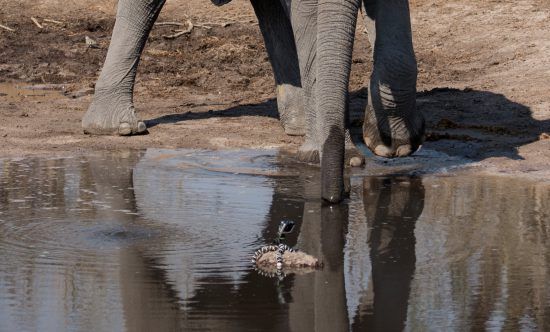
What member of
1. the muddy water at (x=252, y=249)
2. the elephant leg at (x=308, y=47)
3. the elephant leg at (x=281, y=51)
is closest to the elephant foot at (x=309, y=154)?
the elephant leg at (x=308, y=47)

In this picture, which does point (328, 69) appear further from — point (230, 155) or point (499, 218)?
point (230, 155)

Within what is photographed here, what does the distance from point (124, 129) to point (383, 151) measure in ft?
6.47

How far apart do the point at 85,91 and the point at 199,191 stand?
4240mm

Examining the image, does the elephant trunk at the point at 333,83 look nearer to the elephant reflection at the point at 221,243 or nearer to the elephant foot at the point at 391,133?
the elephant reflection at the point at 221,243

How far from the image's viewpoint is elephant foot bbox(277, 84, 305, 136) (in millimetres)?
9141

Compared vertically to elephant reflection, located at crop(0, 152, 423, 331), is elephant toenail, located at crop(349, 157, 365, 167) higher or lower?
higher

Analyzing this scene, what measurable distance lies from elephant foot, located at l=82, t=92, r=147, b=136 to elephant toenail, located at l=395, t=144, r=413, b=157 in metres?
1.97

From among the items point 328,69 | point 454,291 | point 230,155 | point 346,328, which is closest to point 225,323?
point 346,328

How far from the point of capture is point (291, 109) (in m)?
9.25

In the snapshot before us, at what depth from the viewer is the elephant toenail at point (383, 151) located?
25.9 feet

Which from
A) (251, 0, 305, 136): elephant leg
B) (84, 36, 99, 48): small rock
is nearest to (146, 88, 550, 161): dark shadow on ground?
(251, 0, 305, 136): elephant leg

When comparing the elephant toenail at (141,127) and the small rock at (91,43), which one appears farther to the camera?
the small rock at (91,43)

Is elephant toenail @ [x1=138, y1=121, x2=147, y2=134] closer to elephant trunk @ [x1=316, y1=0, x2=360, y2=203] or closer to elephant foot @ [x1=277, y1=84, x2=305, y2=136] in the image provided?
elephant foot @ [x1=277, y1=84, x2=305, y2=136]

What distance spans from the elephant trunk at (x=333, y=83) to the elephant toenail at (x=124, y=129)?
2818 millimetres
